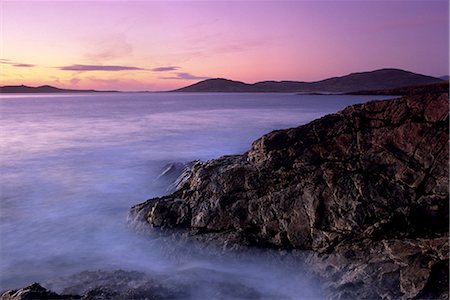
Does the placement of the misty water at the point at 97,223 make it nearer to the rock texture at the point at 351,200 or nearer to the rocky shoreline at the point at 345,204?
the rocky shoreline at the point at 345,204

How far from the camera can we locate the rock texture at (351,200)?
21.1ft

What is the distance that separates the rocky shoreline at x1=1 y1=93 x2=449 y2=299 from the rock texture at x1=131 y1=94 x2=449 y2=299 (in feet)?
0.06

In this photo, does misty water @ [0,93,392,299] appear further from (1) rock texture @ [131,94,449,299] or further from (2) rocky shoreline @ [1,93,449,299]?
(1) rock texture @ [131,94,449,299]

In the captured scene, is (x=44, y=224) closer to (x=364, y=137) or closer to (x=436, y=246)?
(x=364, y=137)

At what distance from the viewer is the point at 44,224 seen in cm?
1092

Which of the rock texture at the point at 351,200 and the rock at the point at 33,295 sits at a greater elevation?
the rock texture at the point at 351,200

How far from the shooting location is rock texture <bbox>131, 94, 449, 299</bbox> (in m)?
6.43

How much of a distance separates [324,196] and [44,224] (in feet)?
25.9

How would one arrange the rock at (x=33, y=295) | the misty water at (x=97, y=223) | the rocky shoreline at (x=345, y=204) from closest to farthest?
the rock at (x=33, y=295)
the rocky shoreline at (x=345, y=204)
the misty water at (x=97, y=223)

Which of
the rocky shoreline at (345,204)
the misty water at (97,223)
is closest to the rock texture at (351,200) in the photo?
the rocky shoreline at (345,204)

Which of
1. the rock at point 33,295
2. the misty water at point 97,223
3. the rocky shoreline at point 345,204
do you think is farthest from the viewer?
the misty water at point 97,223

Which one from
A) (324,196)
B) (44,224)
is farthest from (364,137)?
(44,224)

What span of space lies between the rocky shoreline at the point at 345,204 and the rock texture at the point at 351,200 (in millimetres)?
19

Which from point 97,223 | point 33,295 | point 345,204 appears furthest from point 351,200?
point 97,223
